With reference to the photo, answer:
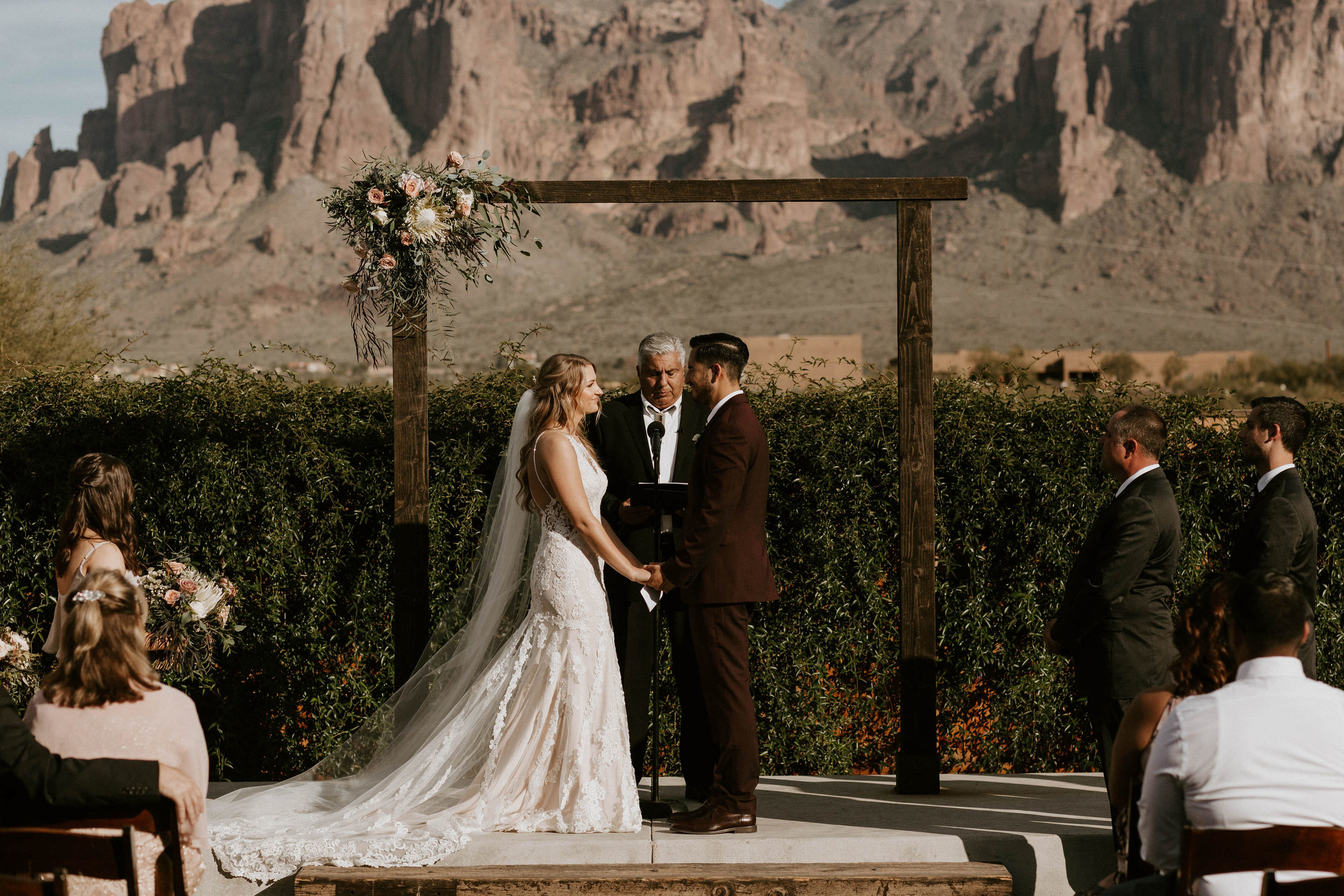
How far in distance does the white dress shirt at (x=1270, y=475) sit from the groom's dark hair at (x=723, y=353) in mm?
1974

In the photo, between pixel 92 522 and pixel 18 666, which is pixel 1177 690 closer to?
pixel 92 522

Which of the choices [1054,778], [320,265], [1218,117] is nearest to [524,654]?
[1054,778]

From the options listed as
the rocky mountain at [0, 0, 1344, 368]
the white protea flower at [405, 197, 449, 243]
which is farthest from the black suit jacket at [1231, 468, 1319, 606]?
the rocky mountain at [0, 0, 1344, 368]

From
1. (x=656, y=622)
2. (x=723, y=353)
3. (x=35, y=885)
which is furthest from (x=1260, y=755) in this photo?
(x=35, y=885)

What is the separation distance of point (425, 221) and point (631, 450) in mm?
1312

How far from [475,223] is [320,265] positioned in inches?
3241

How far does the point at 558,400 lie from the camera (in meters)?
4.57

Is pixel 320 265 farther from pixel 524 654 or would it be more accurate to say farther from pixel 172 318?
pixel 524 654

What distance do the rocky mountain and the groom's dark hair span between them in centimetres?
7841

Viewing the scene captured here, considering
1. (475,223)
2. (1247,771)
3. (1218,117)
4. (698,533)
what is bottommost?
(1247,771)

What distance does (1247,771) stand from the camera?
Answer: 8.79ft

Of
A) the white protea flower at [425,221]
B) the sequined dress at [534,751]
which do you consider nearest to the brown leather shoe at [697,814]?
the sequined dress at [534,751]

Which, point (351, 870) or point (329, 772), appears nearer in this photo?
point (351, 870)

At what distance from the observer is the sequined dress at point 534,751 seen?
434cm
